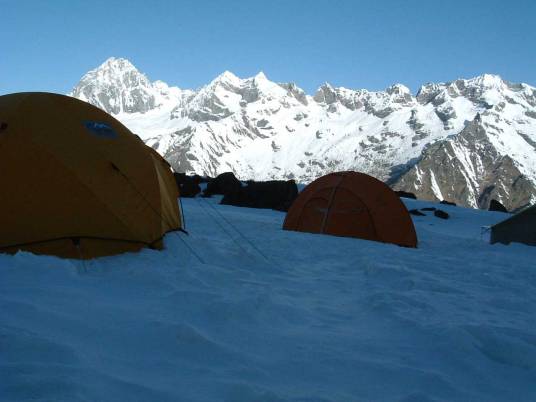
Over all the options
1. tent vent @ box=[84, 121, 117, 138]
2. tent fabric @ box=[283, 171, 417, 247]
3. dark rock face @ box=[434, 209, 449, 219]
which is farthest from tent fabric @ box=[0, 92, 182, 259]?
dark rock face @ box=[434, 209, 449, 219]

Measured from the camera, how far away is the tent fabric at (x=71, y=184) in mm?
6465

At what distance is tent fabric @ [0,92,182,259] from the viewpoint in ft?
21.2

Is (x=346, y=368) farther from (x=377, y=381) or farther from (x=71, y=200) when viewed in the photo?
(x=71, y=200)

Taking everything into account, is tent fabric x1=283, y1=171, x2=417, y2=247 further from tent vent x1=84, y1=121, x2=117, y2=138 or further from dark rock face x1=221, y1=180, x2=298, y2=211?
dark rock face x1=221, y1=180, x2=298, y2=211

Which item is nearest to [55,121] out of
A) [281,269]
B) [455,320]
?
[281,269]

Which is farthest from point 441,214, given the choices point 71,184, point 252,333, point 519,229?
point 252,333

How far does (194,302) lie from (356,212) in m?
8.48

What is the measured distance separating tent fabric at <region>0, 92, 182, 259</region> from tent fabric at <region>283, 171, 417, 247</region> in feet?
19.1

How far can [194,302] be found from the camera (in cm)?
488

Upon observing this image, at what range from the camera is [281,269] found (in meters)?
7.49

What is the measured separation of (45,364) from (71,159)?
4.51 meters

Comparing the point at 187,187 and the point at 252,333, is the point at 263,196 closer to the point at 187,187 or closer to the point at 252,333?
the point at 187,187

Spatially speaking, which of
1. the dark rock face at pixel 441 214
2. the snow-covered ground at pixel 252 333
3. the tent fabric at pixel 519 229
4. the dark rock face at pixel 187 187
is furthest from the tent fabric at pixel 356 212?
the dark rock face at pixel 441 214

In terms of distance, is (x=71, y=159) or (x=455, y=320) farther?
(x=71, y=159)
